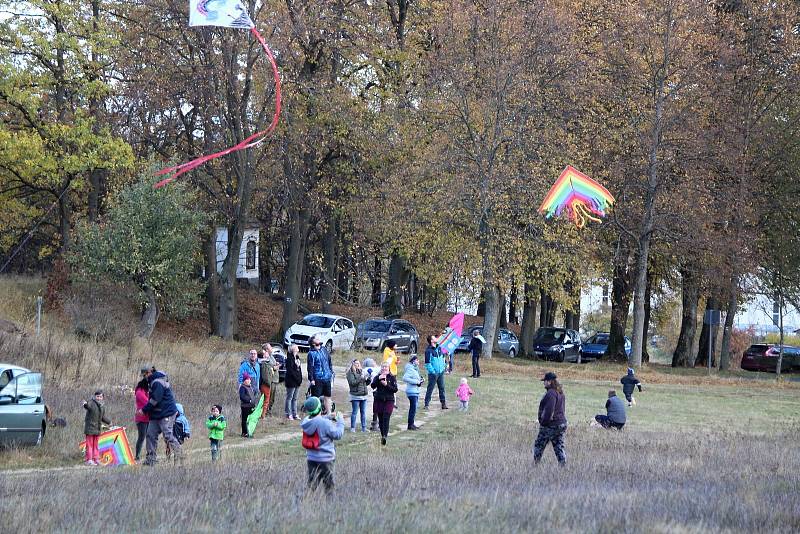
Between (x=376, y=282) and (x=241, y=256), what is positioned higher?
(x=241, y=256)

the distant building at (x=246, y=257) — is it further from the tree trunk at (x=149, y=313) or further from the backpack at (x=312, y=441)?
the backpack at (x=312, y=441)

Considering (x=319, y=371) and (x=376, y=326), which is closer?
(x=319, y=371)

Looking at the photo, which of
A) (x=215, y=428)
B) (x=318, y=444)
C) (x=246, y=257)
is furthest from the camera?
(x=246, y=257)

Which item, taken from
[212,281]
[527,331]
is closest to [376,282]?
[527,331]

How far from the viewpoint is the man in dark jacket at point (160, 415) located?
16.5 meters

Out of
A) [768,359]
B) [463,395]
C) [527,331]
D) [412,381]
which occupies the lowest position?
[463,395]

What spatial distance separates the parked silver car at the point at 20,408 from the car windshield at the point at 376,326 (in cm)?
2408

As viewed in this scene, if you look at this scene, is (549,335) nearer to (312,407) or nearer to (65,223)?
(65,223)

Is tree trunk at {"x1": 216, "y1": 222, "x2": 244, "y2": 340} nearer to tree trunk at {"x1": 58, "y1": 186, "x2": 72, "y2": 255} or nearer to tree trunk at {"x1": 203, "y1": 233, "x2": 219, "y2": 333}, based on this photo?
tree trunk at {"x1": 203, "y1": 233, "x2": 219, "y2": 333}

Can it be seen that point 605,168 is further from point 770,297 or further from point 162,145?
point 162,145

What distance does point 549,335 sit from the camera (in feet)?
166

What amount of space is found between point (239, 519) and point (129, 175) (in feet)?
112

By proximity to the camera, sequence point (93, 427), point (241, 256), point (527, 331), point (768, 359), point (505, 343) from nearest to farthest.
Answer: point (93, 427) → point (527, 331) → point (768, 359) → point (505, 343) → point (241, 256)

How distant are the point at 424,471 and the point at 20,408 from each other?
23.8 ft
